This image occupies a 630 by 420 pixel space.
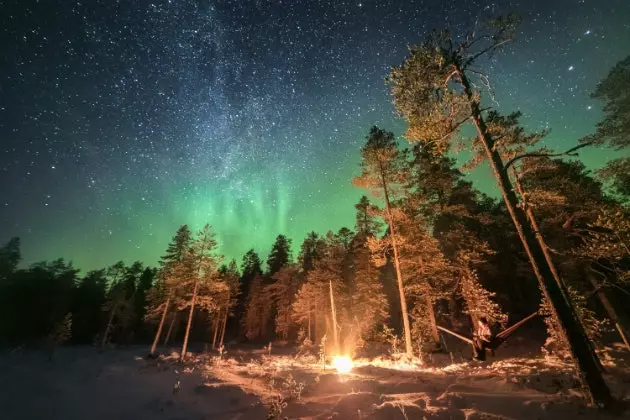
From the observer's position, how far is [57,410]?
8227 mm

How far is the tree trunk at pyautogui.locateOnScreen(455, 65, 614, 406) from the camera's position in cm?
559

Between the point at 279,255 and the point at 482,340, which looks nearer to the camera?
the point at 482,340

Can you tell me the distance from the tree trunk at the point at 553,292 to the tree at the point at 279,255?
48930mm

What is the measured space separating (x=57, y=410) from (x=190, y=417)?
177 inches

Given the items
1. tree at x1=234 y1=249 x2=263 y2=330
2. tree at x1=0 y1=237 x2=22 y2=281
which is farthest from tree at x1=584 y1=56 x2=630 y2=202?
tree at x1=0 y1=237 x2=22 y2=281

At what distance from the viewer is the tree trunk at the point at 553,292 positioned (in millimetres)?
5594

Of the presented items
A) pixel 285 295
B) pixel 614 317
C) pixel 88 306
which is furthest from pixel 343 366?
pixel 88 306

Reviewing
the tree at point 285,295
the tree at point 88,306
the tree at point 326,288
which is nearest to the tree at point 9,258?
the tree at point 88,306

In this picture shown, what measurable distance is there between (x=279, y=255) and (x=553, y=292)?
172ft

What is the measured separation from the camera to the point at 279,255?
57.0 metres

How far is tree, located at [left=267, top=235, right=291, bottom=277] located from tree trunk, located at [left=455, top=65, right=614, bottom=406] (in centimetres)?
4893

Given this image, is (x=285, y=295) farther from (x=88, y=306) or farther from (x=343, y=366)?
(x=88, y=306)

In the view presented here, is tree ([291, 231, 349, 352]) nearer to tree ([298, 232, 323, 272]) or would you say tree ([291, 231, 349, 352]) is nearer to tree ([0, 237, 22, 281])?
tree ([298, 232, 323, 272])

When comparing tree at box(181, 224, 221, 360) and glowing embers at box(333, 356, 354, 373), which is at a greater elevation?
tree at box(181, 224, 221, 360)
